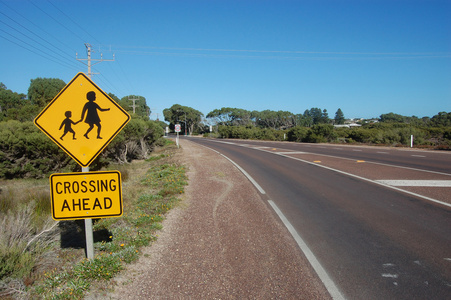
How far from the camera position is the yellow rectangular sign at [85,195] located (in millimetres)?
3947

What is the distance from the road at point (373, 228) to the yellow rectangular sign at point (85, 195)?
2989mm

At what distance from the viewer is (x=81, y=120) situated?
4.02 m

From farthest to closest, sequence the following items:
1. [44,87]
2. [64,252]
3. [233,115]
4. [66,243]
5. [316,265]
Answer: [233,115]
[44,87]
[66,243]
[64,252]
[316,265]

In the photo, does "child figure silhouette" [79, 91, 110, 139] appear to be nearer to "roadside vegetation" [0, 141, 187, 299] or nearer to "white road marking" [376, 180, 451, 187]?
"roadside vegetation" [0, 141, 187, 299]

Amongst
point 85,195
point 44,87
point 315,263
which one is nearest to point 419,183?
point 315,263

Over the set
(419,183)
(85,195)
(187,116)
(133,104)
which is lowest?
(419,183)

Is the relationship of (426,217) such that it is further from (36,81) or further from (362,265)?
(36,81)

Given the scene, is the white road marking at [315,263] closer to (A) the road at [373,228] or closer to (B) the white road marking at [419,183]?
(A) the road at [373,228]

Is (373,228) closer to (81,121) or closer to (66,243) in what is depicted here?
(81,121)

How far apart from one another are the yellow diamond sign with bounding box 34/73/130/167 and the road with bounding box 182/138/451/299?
350cm

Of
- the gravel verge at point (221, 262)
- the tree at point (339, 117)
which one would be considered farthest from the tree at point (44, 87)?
the tree at point (339, 117)

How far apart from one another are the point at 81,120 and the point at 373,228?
5.55 metres

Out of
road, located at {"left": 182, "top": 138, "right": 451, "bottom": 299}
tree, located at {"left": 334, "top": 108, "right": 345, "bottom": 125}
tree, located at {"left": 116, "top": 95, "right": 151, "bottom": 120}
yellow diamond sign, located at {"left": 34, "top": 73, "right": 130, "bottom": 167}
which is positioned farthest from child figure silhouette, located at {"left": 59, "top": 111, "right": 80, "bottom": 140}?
tree, located at {"left": 334, "top": 108, "right": 345, "bottom": 125}

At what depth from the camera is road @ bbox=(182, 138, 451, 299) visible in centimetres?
393
